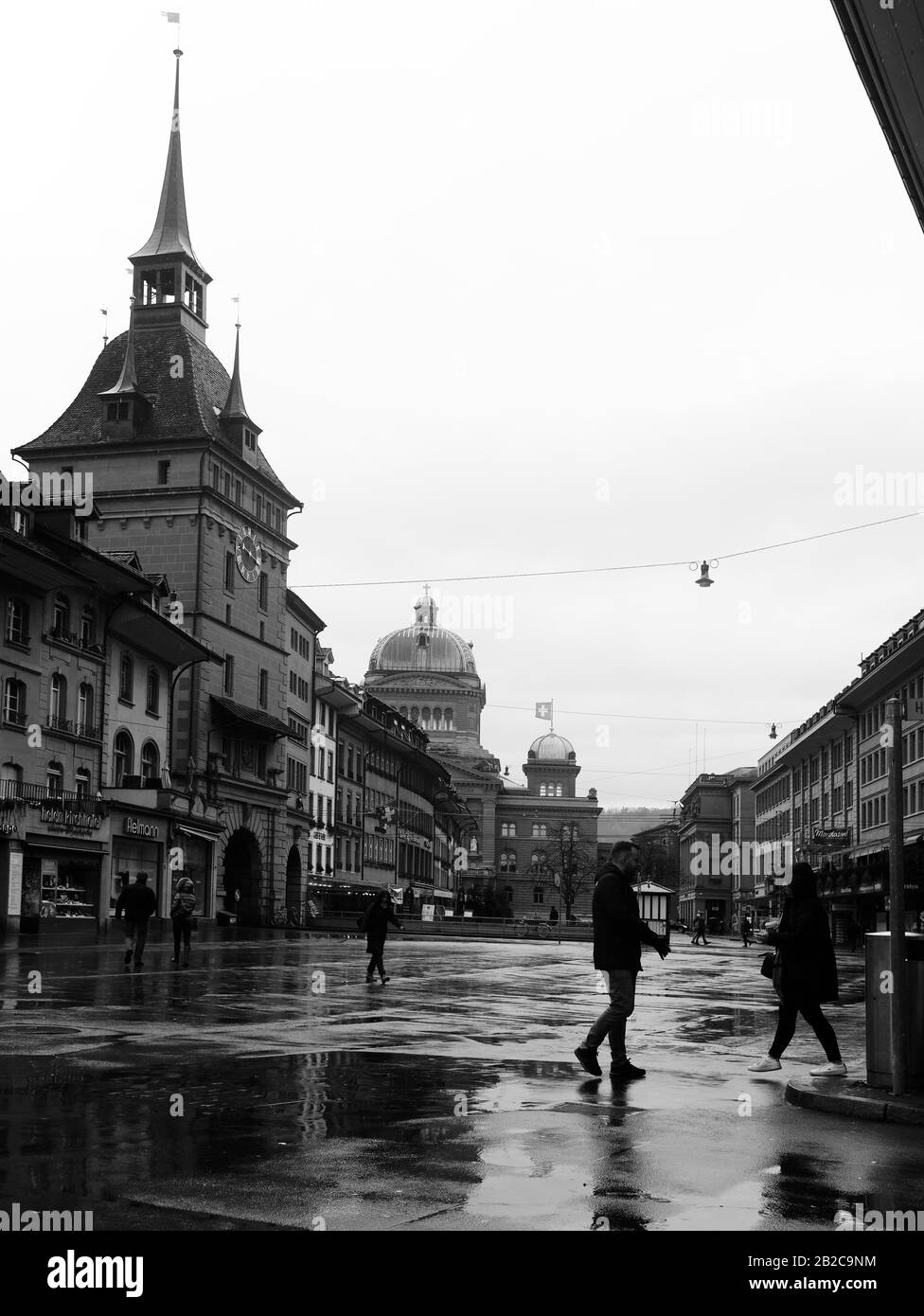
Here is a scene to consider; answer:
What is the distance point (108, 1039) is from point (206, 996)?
6512 millimetres

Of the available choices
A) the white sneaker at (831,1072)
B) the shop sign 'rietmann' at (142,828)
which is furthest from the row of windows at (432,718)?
the white sneaker at (831,1072)

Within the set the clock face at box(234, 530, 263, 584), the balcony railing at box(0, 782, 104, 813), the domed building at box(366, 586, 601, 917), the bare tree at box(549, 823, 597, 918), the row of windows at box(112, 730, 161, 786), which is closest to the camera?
the balcony railing at box(0, 782, 104, 813)

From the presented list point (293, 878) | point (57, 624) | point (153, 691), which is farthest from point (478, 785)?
point (57, 624)

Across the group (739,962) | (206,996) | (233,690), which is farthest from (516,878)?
(206,996)

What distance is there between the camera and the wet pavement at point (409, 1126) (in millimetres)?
6676

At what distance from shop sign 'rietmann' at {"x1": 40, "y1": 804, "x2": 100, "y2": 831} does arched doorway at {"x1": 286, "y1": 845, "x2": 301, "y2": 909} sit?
2904 cm

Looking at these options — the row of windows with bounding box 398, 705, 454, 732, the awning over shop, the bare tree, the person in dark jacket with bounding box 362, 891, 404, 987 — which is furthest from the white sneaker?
the row of windows with bounding box 398, 705, 454, 732

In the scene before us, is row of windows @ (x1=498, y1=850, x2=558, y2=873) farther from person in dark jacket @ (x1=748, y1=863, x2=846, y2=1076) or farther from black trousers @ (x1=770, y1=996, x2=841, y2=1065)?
person in dark jacket @ (x1=748, y1=863, x2=846, y2=1076)

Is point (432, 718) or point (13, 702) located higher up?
point (432, 718)

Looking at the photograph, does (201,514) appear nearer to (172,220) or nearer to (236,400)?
(236,400)

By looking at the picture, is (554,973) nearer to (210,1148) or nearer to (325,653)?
(210,1148)

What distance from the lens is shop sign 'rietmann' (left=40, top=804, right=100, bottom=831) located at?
136 ft

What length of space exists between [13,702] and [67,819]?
4001mm

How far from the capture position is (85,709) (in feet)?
152
